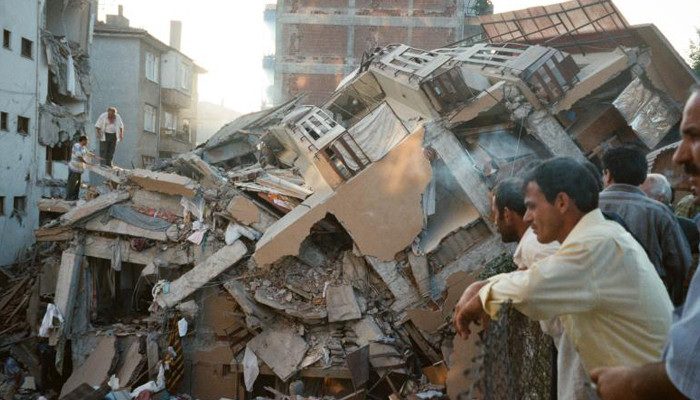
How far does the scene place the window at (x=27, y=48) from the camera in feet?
68.9

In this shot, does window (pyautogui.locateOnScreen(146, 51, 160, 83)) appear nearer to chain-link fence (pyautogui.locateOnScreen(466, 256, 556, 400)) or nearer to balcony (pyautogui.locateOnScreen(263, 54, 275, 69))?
balcony (pyautogui.locateOnScreen(263, 54, 275, 69))

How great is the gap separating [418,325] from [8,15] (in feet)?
57.9

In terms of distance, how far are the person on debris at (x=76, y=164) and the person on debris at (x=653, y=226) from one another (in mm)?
14421

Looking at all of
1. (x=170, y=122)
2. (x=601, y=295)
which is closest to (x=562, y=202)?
(x=601, y=295)

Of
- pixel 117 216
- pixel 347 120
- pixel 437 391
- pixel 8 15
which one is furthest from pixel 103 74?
pixel 437 391

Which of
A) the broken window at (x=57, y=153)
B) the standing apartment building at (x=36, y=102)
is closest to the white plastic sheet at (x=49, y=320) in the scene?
the standing apartment building at (x=36, y=102)

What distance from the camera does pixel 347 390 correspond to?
11.1m

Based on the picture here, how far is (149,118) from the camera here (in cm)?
3180

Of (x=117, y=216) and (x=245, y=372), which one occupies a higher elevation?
(x=117, y=216)

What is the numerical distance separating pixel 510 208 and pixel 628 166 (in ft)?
3.18

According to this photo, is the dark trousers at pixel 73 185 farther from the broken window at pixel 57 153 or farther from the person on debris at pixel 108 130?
the broken window at pixel 57 153

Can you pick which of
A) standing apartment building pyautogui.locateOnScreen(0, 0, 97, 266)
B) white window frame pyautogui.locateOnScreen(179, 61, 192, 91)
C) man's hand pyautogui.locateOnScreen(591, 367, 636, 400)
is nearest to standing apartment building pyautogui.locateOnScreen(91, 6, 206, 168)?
white window frame pyautogui.locateOnScreen(179, 61, 192, 91)

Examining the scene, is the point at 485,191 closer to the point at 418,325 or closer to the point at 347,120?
the point at 418,325

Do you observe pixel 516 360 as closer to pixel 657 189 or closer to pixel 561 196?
pixel 561 196
